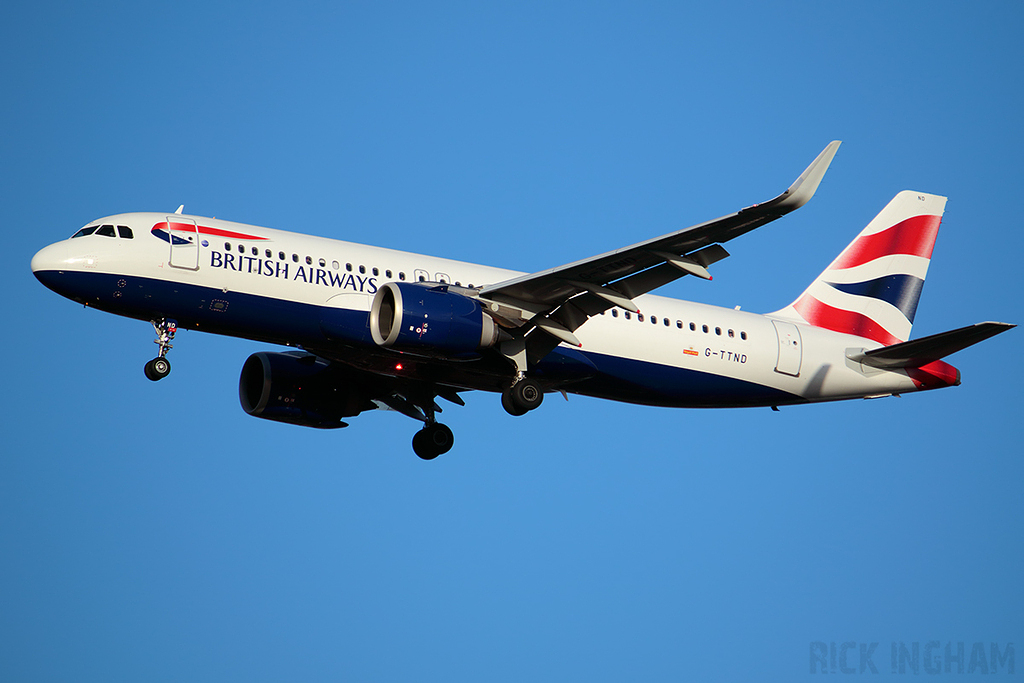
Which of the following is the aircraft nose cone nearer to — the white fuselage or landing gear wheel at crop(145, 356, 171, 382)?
the white fuselage

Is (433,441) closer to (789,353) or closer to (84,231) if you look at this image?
(789,353)

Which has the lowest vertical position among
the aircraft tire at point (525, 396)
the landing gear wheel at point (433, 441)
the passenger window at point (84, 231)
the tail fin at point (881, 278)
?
the landing gear wheel at point (433, 441)

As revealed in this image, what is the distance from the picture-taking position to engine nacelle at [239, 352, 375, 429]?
30391 mm

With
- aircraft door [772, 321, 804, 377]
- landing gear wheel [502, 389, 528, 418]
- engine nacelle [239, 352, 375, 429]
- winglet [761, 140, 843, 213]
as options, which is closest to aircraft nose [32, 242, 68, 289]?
engine nacelle [239, 352, 375, 429]

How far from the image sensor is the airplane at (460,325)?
24.4 meters

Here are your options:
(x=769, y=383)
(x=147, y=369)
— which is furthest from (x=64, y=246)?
(x=769, y=383)

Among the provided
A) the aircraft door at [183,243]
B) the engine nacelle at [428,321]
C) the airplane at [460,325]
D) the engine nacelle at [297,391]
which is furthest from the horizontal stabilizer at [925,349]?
the aircraft door at [183,243]

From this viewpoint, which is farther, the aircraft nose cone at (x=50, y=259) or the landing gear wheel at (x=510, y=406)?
the landing gear wheel at (x=510, y=406)

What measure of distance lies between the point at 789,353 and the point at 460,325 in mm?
10274

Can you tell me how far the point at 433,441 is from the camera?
30859 mm

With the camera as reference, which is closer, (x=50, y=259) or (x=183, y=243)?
(x=50, y=259)

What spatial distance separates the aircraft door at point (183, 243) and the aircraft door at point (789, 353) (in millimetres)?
15303

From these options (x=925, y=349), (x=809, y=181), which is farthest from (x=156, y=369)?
(x=925, y=349)

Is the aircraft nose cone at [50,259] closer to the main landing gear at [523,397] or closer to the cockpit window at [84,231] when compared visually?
the cockpit window at [84,231]
